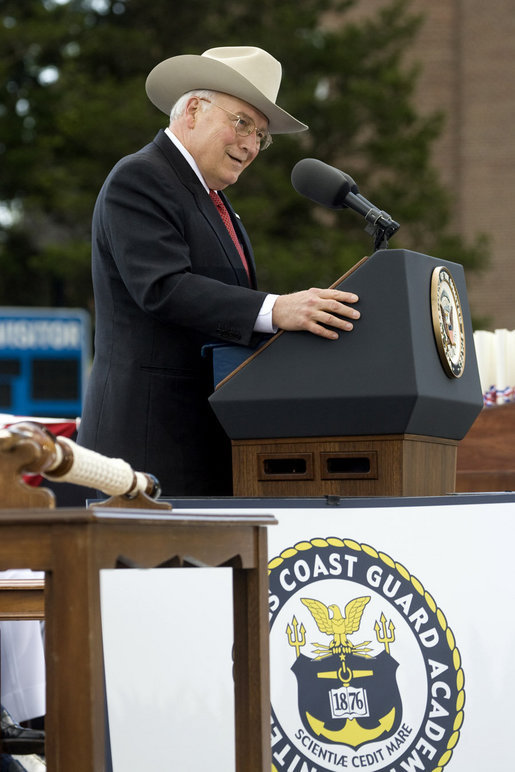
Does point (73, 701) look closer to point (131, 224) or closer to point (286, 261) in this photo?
point (131, 224)

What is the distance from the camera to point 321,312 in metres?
2.47

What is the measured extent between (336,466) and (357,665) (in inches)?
16.0

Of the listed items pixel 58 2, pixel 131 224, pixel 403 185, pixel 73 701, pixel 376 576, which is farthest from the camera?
pixel 403 185

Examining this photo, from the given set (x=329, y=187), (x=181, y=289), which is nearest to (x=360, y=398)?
(x=181, y=289)

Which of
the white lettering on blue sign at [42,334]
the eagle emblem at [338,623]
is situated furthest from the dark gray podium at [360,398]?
the white lettering on blue sign at [42,334]

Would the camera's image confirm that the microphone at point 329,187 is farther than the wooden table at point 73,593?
Yes

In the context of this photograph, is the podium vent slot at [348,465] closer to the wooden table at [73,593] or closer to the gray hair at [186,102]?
the gray hair at [186,102]

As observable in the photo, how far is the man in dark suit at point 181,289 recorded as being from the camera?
2.61 meters

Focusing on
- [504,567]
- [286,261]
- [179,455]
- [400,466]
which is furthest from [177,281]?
[286,261]

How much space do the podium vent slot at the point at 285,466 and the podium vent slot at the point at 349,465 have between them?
0.03 metres

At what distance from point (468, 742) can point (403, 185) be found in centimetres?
1551

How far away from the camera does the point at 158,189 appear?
2.75 metres

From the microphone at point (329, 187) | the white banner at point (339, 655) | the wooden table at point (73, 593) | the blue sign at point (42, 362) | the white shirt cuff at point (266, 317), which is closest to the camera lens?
the wooden table at point (73, 593)

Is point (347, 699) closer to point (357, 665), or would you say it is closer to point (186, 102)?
point (357, 665)
